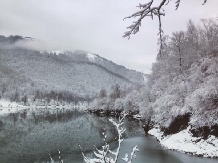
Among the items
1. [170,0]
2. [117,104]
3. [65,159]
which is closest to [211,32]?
[65,159]

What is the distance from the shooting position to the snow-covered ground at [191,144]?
24270 mm

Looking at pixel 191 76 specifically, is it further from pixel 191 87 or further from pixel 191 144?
pixel 191 144

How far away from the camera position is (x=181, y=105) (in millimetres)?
33469

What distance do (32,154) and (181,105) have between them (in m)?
20.4

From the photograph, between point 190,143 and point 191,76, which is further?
point 191,76

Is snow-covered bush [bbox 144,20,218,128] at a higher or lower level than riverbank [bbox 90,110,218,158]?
higher

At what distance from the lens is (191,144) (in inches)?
1078

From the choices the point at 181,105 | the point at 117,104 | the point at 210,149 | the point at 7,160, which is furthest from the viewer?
the point at 117,104

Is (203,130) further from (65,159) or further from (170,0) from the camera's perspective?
(170,0)

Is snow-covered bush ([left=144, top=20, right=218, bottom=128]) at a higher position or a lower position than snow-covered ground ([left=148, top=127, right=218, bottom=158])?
higher

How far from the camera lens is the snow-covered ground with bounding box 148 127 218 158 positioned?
24.3 metres

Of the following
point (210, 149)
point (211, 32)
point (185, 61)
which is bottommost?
point (210, 149)

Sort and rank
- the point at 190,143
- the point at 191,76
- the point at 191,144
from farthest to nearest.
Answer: the point at 191,76 < the point at 190,143 < the point at 191,144

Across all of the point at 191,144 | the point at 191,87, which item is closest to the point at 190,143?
the point at 191,144
